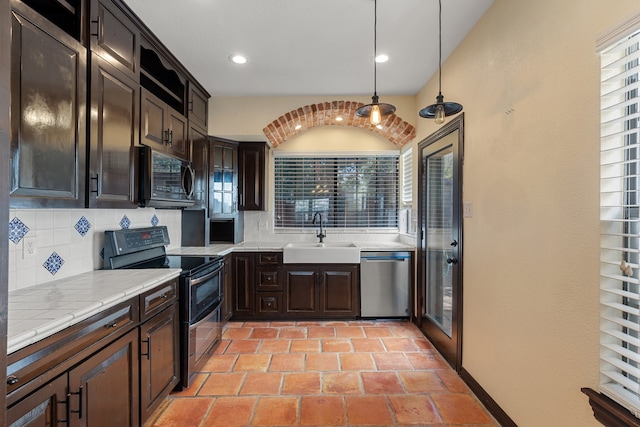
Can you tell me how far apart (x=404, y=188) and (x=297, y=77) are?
80.8 inches

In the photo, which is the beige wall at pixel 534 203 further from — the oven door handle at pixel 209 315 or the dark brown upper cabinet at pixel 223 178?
the dark brown upper cabinet at pixel 223 178

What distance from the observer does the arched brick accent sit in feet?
11.8

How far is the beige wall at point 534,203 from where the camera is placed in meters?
1.32

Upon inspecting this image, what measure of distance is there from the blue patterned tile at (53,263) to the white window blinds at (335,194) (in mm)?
2654

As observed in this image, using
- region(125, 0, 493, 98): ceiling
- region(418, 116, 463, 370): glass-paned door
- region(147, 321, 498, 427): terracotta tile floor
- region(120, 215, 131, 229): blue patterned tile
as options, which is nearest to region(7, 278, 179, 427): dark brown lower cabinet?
region(147, 321, 498, 427): terracotta tile floor

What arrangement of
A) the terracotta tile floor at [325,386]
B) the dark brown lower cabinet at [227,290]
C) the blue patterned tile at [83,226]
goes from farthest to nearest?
the dark brown lower cabinet at [227,290], the blue patterned tile at [83,226], the terracotta tile floor at [325,386]

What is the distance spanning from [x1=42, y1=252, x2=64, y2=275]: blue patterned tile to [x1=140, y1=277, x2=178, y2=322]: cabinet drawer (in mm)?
613

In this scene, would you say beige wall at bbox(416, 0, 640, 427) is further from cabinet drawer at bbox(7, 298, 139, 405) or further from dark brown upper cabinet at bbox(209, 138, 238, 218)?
dark brown upper cabinet at bbox(209, 138, 238, 218)

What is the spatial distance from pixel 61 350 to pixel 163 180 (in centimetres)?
148

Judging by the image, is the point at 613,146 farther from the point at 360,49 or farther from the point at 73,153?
the point at 73,153

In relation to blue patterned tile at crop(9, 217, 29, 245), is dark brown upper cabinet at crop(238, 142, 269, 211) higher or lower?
higher

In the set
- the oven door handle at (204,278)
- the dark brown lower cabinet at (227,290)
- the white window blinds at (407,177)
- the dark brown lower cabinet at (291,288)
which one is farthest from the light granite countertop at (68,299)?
the white window blinds at (407,177)

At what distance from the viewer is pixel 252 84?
324 cm

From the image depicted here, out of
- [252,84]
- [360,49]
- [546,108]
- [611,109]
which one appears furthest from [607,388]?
[252,84]
